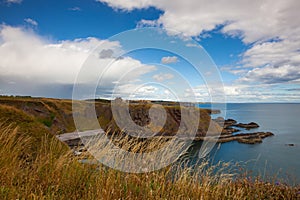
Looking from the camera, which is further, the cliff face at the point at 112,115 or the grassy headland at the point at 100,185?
the cliff face at the point at 112,115

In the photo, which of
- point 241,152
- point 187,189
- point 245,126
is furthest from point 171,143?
point 245,126

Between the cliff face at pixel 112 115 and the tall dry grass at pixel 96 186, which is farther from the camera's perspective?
the cliff face at pixel 112 115

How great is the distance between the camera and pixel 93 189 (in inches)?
133

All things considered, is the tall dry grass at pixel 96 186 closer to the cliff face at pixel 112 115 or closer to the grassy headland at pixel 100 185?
the grassy headland at pixel 100 185

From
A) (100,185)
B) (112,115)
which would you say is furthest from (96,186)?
(112,115)

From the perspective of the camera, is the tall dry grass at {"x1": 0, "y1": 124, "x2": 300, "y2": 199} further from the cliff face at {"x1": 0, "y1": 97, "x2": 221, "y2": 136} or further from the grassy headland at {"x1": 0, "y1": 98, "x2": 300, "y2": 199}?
the cliff face at {"x1": 0, "y1": 97, "x2": 221, "y2": 136}

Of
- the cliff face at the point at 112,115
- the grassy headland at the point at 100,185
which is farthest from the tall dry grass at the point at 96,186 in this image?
the cliff face at the point at 112,115

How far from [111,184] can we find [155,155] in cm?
163

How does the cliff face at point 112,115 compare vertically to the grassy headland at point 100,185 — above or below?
below

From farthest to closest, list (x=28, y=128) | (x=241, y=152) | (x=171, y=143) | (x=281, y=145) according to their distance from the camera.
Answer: (x=281, y=145) → (x=241, y=152) → (x=28, y=128) → (x=171, y=143)

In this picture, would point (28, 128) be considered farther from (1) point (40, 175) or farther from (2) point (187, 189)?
(2) point (187, 189)

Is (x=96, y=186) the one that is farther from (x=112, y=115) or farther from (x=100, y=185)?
(x=112, y=115)

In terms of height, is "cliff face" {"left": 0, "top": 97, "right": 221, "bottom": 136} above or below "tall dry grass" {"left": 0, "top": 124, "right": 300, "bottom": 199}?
below

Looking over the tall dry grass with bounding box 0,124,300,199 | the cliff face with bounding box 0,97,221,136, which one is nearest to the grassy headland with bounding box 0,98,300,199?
the tall dry grass with bounding box 0,124,300,199
